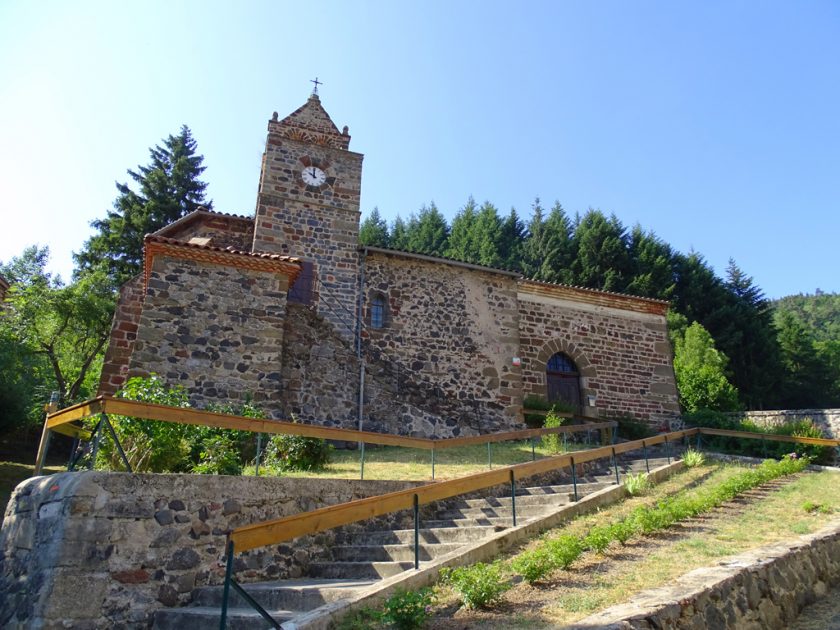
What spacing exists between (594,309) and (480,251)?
1820cm

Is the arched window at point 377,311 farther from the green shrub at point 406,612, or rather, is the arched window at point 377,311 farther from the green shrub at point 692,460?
the green shrub at point 406,612


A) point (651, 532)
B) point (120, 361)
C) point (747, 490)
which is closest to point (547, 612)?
point (651, 532)

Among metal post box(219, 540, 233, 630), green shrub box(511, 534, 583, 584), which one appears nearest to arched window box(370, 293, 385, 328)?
green shrub box(511, 534, 583, 584)

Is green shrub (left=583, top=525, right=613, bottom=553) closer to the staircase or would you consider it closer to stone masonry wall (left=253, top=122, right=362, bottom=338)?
the staircase

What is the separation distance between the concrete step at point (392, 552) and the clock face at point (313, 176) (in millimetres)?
12117

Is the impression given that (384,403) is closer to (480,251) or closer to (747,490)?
(747,490)

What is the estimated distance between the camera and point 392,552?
625 centimetres

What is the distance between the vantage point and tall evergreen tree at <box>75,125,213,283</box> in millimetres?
28219

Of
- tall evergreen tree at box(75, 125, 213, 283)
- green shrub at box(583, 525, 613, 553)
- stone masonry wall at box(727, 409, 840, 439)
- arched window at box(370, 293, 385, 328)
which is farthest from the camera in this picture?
tall evergreen tree at box(75, 125, 213, 283)

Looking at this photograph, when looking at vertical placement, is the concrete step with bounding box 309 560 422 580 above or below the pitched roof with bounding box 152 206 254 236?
below

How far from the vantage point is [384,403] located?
1379 cm

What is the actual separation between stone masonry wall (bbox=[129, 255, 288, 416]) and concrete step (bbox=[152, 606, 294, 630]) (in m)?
6.46

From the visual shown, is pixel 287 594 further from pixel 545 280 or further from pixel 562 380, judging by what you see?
pixel 545 280

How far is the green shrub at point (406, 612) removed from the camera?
427 cm
